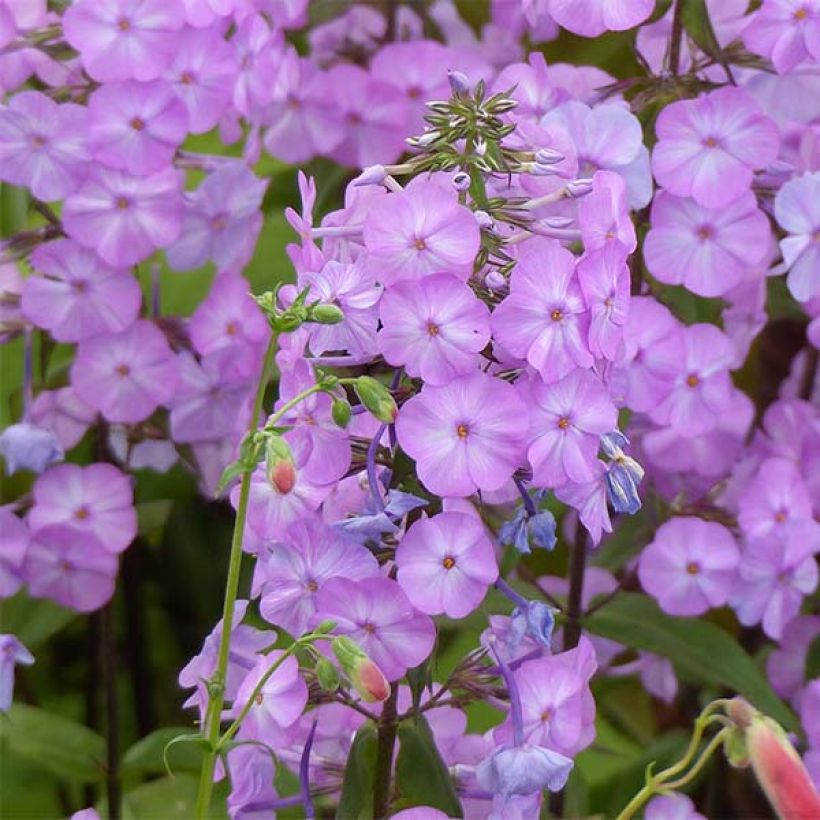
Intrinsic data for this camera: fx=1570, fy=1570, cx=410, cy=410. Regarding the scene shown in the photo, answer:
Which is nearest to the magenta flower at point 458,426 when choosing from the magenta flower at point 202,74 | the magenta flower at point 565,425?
the magenta flower at point 565,425

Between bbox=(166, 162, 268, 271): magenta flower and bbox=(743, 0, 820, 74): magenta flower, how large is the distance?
291 millimetres

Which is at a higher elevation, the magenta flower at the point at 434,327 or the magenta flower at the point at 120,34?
the magenta flower at the point at 120,34

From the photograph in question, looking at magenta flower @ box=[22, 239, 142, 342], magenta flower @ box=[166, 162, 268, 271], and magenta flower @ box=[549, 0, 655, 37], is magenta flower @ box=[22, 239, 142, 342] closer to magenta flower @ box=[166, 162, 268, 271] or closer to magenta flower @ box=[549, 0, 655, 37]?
magenta flower @ box=[166, 162, 268, 271]

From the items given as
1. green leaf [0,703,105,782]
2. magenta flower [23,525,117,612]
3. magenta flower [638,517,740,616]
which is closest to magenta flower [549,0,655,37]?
magenta flower [638,517,740,616]

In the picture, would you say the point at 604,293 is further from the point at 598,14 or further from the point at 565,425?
the point at 598,14

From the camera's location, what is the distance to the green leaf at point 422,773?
0.63m

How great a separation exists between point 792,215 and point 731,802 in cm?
46

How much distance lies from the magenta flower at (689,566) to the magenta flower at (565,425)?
0.31m

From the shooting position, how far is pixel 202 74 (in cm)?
87

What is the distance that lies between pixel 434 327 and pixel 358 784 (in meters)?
0.21

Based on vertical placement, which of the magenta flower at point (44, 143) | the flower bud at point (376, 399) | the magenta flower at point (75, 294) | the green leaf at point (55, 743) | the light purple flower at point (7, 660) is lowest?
the green leaf at point (55, 743)

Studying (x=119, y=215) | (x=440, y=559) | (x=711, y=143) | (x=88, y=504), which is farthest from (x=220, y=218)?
(x=440, y=559)

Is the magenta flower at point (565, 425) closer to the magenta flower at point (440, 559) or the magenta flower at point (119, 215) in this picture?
the magenta flower at point (440, 559)

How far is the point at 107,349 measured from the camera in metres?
0.88
